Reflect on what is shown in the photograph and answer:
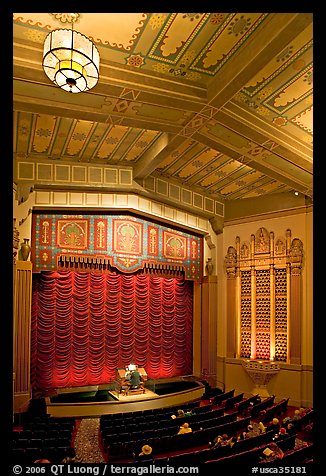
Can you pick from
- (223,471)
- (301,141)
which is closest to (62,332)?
(223,471)

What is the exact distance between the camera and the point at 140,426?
7.90 metres

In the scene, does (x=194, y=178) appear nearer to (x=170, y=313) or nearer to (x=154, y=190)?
(x=154, y=190)

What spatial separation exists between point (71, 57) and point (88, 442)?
7.20 m

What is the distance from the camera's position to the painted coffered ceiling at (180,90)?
523 centimetres

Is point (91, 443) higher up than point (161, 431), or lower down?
lower down

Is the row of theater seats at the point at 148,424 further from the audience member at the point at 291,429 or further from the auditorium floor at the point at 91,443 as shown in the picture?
the audience member at the point at 291,429

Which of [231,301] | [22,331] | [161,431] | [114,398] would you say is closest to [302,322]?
[231,301]

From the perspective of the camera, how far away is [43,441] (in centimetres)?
674

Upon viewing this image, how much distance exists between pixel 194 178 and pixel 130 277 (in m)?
4.19

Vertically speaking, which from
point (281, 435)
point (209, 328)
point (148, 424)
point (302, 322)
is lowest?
point (148, 424)

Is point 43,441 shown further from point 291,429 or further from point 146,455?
point 291,429

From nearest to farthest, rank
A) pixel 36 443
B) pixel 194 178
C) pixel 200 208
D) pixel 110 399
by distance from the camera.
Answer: pixel 36 443 → pixel 110 399 → pixel 194 178 → pixel 200 208

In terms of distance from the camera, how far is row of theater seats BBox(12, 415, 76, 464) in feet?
19.6

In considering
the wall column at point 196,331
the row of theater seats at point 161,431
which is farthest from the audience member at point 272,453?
the wall column at point 196,331
